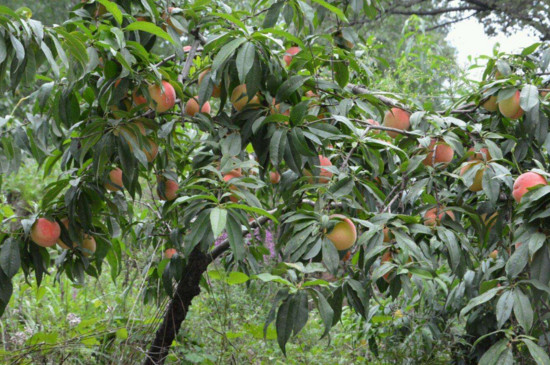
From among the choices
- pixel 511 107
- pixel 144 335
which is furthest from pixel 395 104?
pixel 144 335

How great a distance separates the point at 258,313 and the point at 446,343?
954 millimetres

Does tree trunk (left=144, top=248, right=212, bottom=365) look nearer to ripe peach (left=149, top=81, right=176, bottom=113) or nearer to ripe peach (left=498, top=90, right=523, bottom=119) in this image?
ripe peach (left=149, top=81, right=176, bottom=113)

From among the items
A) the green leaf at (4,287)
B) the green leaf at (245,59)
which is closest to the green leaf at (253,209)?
the green leaf at (245,59)

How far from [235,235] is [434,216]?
452 millimetres

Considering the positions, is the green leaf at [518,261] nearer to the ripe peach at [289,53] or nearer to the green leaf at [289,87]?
the green leaf at [289,87]

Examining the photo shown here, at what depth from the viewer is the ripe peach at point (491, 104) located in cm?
142

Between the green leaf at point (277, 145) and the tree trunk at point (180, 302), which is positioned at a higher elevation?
the green leaf at point (277, 145)

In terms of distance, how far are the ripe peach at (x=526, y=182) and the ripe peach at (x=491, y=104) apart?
1.06 ft

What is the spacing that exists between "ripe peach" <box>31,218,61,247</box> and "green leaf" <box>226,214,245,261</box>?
0.58 metres

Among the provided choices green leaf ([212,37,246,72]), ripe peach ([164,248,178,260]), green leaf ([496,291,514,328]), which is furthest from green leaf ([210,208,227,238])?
ripe peach ([164,248,178,260])

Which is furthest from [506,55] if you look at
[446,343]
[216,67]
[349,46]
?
[446,343]

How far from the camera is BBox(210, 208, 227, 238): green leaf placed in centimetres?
94

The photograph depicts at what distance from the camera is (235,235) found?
41.1 inches

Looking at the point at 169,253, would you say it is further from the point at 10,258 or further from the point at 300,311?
the point at 300,311
